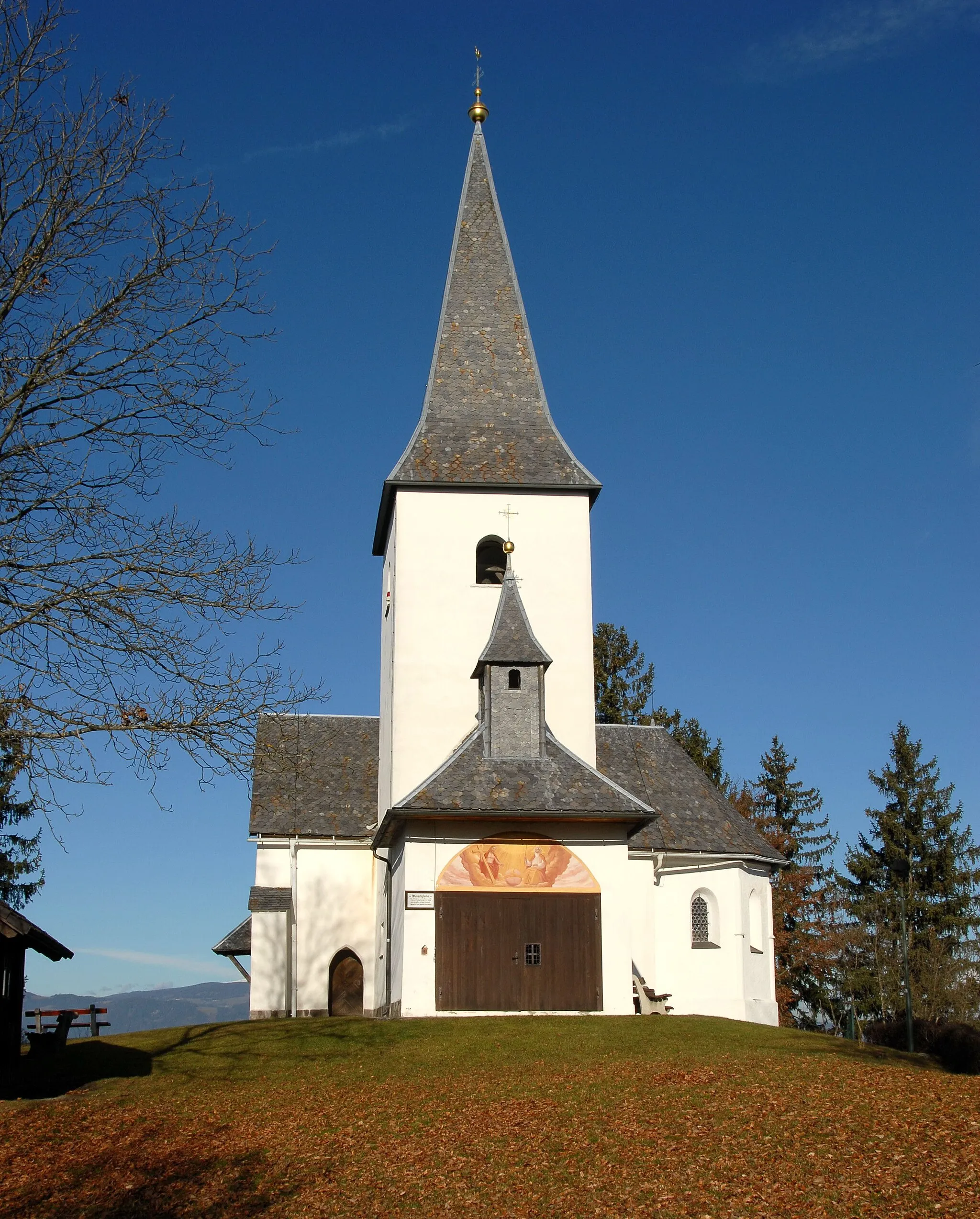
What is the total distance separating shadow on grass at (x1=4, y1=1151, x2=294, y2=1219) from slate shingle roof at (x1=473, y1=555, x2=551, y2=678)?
1446 centimetres

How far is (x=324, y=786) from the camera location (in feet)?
108

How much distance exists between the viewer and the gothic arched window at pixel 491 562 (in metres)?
30.4

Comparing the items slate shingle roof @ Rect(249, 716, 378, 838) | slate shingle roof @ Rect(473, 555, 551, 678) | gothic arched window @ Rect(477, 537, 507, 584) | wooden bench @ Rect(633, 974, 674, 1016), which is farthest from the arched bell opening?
gothic arched window @ Rect(477, 537, 507, 584)

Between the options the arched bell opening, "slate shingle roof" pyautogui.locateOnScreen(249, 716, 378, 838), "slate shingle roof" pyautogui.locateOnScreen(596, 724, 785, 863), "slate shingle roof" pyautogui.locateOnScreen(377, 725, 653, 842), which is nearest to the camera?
"slate shingle roof" pyautogui.locateOnScreen(377, 725, 653, 842)

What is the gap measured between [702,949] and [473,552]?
421 inches

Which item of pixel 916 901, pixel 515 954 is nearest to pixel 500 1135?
pixel 515 954

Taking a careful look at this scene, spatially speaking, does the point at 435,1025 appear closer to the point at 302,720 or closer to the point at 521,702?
the point at 521,702

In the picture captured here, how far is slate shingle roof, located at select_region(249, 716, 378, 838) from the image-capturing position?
103 ft

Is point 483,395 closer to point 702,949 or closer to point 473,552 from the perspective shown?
point 473,552

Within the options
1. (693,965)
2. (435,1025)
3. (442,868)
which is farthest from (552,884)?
(693,965)

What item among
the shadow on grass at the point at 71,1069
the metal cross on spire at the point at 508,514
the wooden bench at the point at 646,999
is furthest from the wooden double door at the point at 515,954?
the metal cross on spire at the point at 508,514

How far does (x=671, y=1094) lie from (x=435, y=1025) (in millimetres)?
7509

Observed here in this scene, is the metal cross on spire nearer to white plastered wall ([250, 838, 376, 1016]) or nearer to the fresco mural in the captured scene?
the fresco mural

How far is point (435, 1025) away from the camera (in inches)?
854
